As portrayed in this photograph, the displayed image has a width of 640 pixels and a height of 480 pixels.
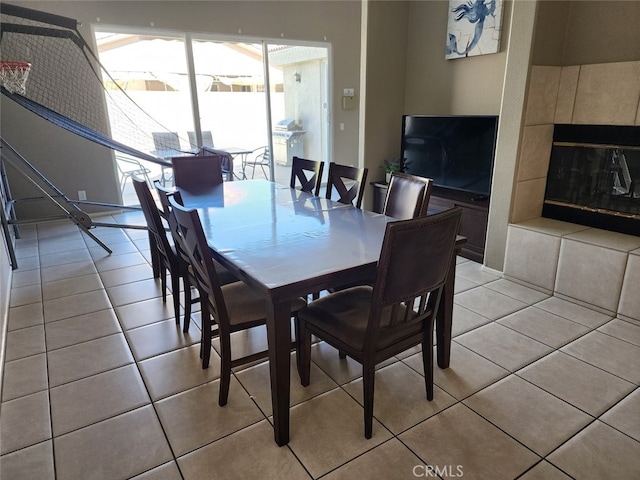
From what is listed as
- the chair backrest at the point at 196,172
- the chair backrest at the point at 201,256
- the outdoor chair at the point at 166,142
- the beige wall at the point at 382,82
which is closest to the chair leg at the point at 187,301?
the chair backrest at the point at 201,256

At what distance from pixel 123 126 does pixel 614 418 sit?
16.4ft

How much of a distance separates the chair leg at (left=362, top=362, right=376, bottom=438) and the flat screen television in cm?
263

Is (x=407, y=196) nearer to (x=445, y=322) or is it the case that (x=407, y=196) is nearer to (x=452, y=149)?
(x=445, y=322)

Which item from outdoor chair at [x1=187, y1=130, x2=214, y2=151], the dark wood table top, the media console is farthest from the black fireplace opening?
outdoor chair at [x1=187, y1=130, x2=214, y2=151]

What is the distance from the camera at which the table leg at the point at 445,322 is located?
200 cm

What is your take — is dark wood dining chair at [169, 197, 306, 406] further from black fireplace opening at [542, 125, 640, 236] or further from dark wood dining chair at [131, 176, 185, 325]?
black fireplace opening at [542, 125, 640, 236]

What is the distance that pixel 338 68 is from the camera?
20.5ft

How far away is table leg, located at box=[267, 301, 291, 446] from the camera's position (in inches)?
59.6

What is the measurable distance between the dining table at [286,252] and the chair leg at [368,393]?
1.01 ft

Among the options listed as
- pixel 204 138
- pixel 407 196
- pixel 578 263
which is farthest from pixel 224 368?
pixel 204 138

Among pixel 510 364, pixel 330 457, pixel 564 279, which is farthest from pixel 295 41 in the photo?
pixel 330 457

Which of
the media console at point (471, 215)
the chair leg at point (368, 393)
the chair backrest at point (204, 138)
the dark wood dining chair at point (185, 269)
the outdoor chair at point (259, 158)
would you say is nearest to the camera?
the chair leg at point (368, 393)

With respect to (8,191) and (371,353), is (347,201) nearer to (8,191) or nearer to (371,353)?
(371,353)

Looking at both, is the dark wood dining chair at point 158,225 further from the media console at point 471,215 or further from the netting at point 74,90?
the media console at point 471,215
